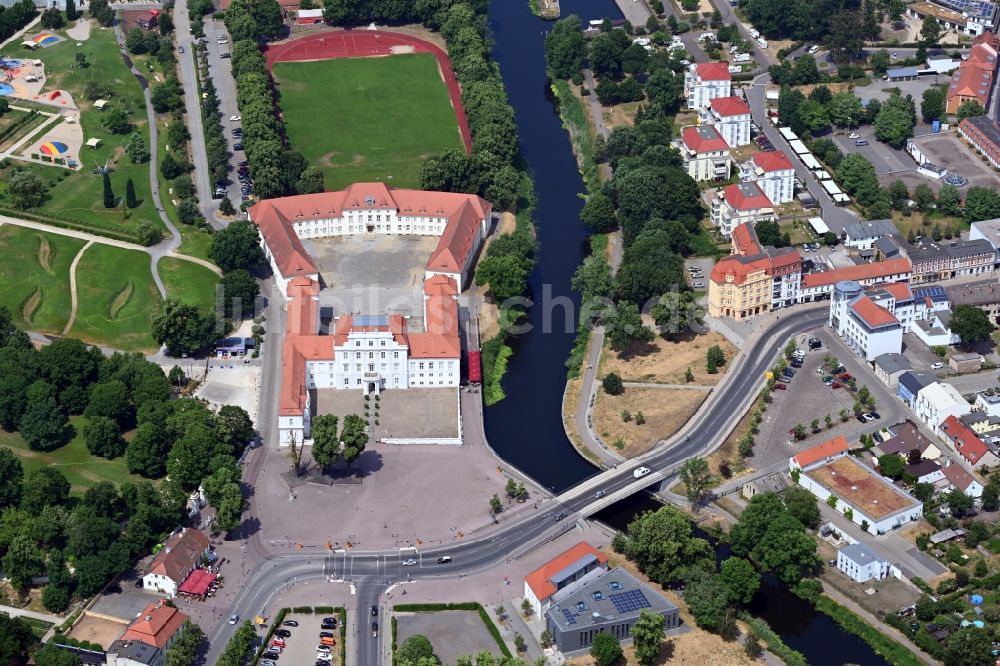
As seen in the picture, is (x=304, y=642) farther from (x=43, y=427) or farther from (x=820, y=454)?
(x=820, y=454)

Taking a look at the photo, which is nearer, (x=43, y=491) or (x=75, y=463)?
(x=43, y=491)

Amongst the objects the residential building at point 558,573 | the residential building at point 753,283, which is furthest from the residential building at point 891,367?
the residential building at point 558,573

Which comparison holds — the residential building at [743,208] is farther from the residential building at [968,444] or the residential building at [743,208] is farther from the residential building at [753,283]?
the residential building at [968,444]

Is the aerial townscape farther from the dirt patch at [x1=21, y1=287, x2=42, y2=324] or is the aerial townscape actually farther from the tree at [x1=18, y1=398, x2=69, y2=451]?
the dirt patch at [x1=21, y1=287, x2=42, y2=324]

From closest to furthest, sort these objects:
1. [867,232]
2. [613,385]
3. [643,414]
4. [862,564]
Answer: [862,564] → [643,414] → [613,385] → [867,232]

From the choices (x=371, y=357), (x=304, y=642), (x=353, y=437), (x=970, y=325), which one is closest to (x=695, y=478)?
(x=353, y=437)

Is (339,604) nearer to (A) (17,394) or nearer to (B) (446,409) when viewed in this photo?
(B) (446,409)

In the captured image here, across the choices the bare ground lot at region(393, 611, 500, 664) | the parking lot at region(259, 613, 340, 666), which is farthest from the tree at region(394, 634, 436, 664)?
the parking lot at region(259, 613, 340, 666)
